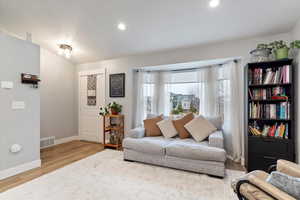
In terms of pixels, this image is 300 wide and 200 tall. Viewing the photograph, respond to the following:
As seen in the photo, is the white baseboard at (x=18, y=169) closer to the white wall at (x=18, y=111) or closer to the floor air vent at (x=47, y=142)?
the white wall at (x=18, y=111)

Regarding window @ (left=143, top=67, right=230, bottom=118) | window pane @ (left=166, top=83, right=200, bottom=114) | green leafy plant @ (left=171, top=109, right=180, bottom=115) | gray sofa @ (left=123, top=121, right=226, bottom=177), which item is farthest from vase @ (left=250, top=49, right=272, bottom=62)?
green leafy plant @ (left=171, top=109, right=180, bottom=115)

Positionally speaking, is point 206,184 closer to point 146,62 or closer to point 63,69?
point 146,62

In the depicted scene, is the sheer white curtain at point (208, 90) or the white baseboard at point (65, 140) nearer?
the sheer white curtain at point (208, 90)

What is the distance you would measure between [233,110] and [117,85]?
2.85 m

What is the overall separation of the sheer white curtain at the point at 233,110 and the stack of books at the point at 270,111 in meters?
A: 0.42

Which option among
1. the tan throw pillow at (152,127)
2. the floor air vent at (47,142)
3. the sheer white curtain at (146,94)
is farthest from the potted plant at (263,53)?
the floor air vent at (47,142)

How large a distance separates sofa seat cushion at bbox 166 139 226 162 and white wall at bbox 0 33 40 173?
8.17 feet

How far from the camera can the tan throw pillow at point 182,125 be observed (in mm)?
3186

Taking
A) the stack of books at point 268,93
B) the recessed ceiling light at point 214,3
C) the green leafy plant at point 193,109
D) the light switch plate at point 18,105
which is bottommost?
the green leafy plant at point 193,109

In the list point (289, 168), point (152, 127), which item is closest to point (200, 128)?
point (152, 127)

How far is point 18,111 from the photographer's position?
2.62 m

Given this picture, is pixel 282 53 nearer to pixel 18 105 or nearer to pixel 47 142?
pixel 18 105

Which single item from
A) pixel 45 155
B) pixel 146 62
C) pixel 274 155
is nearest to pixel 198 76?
pixel 146 62

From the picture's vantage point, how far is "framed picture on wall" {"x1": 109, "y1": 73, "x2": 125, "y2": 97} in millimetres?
4128
